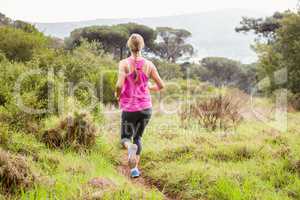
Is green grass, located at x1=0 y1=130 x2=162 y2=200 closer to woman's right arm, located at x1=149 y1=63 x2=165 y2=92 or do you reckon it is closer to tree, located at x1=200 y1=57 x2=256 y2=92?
woman's right arm, located at x1=149 y1=63 x2=165 y2=92

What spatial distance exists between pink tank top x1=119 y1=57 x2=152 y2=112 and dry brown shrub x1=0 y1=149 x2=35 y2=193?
144cm

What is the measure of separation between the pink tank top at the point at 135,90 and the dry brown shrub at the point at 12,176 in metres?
1.44

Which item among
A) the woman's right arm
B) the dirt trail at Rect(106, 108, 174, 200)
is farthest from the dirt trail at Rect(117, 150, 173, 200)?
the woman's right arm

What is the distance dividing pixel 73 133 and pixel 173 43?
137 ft

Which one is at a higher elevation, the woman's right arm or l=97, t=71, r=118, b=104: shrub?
the woman's right arm

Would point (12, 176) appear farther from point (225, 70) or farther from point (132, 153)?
point (225, 70)

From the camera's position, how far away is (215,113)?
8.38 m

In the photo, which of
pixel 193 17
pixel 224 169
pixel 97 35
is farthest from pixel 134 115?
pixel 193 17

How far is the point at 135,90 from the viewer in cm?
473

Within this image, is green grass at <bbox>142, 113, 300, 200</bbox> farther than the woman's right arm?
No

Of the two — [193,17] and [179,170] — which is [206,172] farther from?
[193,17]

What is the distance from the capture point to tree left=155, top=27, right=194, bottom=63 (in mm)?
44969

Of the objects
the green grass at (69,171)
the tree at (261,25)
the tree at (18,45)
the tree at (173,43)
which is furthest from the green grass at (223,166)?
the tree at (173,43)

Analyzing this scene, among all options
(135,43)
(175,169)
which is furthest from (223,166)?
(135,43)
